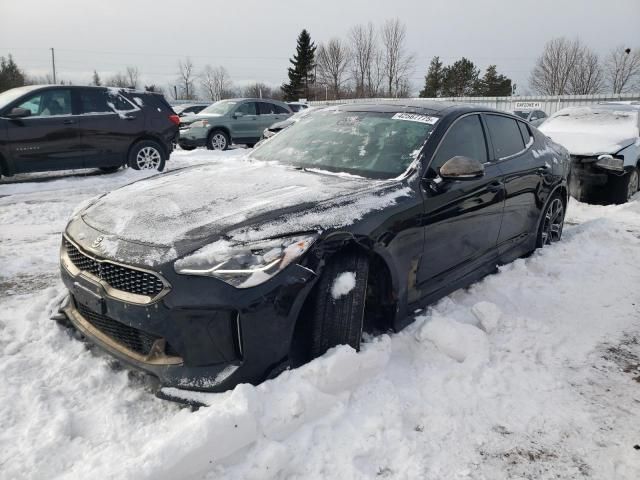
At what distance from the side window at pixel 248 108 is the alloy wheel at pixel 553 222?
11.4 m

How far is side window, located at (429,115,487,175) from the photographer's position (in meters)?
3.37

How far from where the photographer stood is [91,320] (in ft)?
8.70

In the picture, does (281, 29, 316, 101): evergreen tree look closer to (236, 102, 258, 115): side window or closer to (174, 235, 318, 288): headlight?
(236, 102, 258, 115): side window

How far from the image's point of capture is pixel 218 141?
14.5m

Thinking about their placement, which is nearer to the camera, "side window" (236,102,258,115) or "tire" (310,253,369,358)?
"tire" (310,253,369,358)

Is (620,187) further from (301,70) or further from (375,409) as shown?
(301,70)

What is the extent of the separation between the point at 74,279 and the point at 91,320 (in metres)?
0.24

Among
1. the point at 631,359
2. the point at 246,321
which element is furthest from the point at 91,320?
the point at 631,359

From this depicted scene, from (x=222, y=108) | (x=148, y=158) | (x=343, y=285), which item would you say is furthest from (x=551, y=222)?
(x=222, y=108)

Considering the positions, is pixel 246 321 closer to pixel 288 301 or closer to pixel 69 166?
pixel 288 301

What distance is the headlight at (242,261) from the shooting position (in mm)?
2197

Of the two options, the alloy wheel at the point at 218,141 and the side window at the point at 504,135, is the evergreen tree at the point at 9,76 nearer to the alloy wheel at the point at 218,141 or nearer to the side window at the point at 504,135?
the alloy wheel at the point at 218,141

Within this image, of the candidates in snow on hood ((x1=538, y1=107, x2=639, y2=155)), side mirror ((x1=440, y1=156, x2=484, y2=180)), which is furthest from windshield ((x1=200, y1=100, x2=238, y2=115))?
side mirror ((x1=440, y1=156, x2=484, y2=180))

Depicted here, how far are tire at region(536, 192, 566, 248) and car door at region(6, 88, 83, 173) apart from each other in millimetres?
7505
